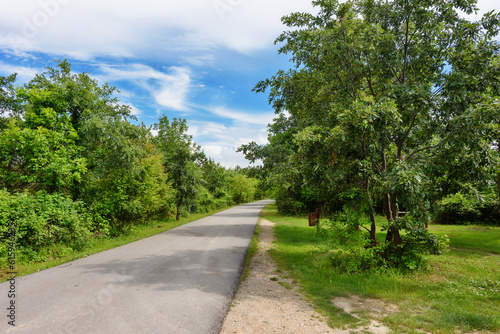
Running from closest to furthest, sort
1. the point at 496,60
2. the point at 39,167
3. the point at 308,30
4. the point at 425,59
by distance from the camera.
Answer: the point at 496,60
the point at 425,59
the point at 308,30
the point at 39,167

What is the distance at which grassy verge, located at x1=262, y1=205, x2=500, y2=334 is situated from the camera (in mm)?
4133

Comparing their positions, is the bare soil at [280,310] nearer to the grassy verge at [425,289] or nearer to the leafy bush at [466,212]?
the grassy verge at [425,289]

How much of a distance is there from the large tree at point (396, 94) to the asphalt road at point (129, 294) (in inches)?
154

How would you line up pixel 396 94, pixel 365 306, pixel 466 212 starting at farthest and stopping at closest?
pixel 466 212, pixel 396 94, pixel 365 306

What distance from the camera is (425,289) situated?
18.5 ft

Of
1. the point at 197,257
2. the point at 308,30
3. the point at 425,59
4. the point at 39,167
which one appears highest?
the point at 308,30

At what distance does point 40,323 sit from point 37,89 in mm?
9862

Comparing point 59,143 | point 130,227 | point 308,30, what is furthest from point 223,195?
point 308,30

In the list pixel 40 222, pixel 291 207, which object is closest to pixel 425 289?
pixel 40 222

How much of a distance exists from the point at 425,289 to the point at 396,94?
15.7ft

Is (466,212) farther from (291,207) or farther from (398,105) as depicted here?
(398,105)

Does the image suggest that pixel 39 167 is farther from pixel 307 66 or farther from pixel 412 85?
pixel 412 85

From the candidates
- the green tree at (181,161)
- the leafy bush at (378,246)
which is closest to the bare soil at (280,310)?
the leafy bush at (378,246)

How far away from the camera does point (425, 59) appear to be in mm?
7117
